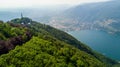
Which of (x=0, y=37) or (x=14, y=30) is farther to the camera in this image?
(x=14, y=30)

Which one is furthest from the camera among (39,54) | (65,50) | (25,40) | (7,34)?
(7,34)

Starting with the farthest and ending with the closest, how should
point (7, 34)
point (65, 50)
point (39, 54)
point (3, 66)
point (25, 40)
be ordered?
point (7, 34), point (25, 40), point (65, 50), point (39, 54), point (3, 66)

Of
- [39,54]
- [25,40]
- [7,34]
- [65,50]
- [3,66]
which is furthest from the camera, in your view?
[7,34]

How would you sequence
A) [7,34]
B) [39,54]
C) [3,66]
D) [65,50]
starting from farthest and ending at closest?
[7,34] → [65,50] → [39,54] → [3,66]

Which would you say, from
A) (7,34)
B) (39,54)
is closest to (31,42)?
(39,54)

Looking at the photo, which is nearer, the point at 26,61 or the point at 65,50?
the point at 26,61

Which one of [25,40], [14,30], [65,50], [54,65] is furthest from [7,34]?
[54,65]

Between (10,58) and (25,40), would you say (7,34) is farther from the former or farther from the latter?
(10,58)

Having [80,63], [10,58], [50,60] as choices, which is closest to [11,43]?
[10,58]

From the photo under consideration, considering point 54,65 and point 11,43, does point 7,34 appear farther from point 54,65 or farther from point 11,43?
point 54,65
